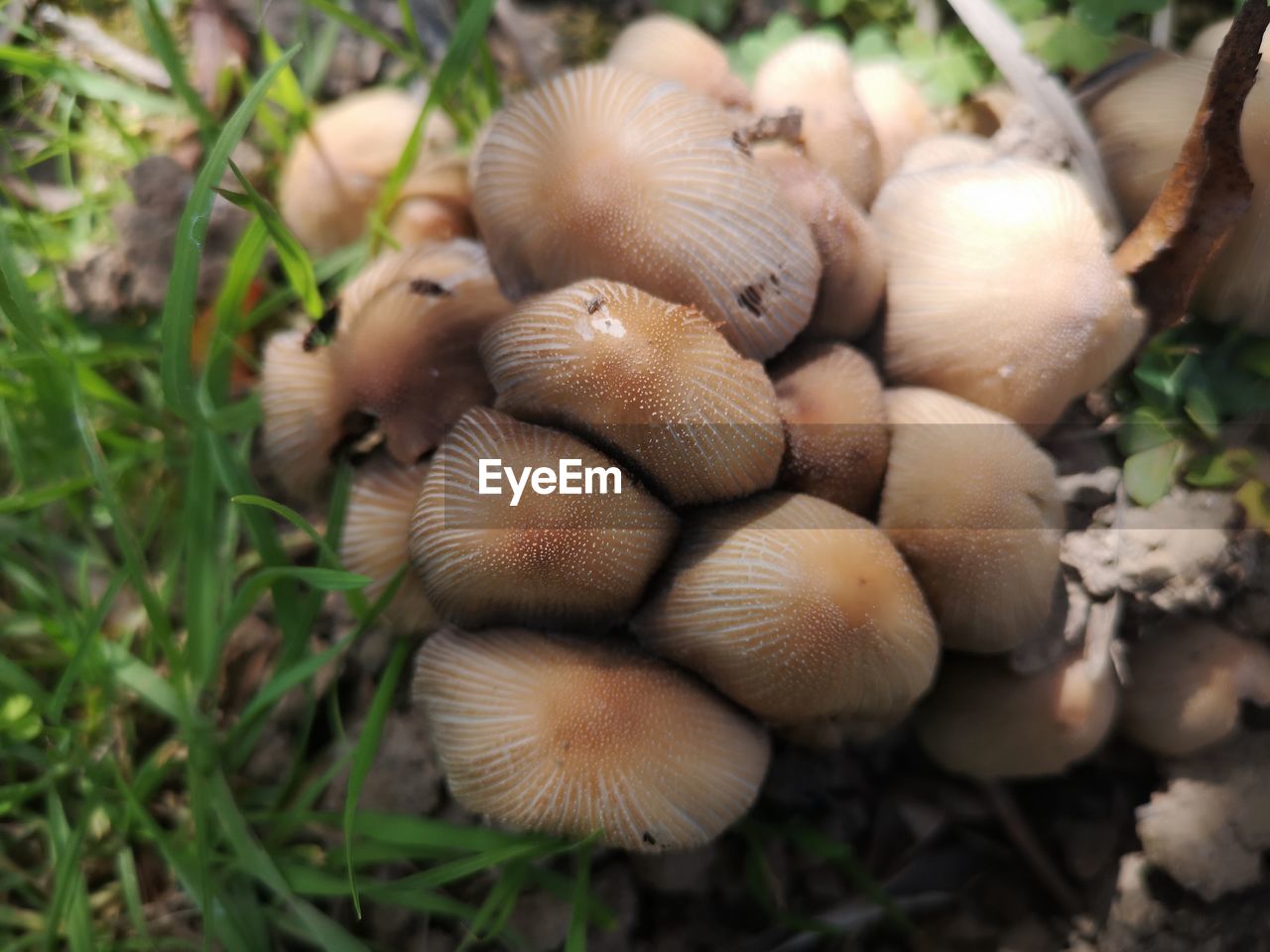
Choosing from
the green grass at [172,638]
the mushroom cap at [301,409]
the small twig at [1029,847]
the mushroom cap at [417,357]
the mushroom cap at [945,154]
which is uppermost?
the mushroom cap at [945,154]

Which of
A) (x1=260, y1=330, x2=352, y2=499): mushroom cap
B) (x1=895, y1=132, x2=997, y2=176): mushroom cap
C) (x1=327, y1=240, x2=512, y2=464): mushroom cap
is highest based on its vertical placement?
(x1=895, y1=132, x2=997, y2=176): mushroom cap

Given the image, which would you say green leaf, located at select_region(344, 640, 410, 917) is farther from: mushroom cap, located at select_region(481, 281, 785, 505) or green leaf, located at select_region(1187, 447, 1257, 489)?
green leaf, located at select_region(1187, 447, 1257, 489)

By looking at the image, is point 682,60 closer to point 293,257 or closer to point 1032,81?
point 1032,81

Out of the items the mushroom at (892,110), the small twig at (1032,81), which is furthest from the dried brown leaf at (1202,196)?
the mushroom at (892,110)

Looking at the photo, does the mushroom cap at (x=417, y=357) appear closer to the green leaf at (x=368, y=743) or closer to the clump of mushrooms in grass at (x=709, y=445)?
the clump of mushrooms in grass at (x=709, y=445)

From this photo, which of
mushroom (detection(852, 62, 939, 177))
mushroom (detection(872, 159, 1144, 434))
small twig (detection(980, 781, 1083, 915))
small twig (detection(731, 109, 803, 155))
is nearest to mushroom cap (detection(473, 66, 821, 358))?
small twig (detection(731, 109, 803, 155))

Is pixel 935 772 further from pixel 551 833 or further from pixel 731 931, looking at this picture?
pixel 551 833

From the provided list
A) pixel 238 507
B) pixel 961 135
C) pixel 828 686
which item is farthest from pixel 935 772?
pixel 238 507

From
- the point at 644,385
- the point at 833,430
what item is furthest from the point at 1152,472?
the point at 644,385
